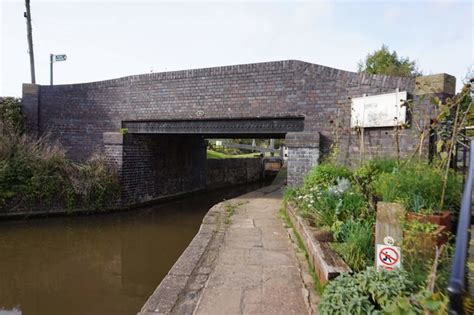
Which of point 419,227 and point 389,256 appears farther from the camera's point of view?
point 419,227

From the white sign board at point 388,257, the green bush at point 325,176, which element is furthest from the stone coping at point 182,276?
the green bush at point 325,176

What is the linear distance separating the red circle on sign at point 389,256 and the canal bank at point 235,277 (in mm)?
841

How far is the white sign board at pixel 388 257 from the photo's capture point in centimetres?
247

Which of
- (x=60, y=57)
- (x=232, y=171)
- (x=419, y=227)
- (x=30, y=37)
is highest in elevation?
(x=30, y=37)

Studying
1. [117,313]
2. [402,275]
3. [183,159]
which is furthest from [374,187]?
[183,159]

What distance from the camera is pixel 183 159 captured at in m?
14.4

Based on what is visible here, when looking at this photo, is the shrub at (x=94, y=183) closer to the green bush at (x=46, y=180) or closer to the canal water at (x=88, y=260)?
the green bush at (x=46, y=180)

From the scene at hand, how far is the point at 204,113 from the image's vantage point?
963 centimetres

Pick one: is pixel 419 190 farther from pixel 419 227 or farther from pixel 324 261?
pixel 324 261

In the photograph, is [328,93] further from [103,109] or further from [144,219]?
[103,109]

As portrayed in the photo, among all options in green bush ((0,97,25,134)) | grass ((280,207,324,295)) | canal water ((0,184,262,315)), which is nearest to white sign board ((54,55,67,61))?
green bush ((0,97,25,134))

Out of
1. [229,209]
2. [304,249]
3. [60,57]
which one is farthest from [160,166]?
[304,249]

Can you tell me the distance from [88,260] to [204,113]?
5.01 metres

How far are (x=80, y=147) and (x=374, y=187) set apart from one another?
10.1 m
